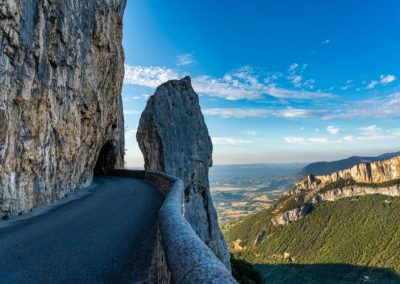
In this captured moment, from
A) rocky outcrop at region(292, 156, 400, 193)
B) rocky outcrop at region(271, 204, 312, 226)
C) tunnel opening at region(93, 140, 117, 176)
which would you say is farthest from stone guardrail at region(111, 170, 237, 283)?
rocky outcrop at region(292, 156, 400, 193)

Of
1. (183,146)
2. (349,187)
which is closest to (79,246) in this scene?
(183,146)

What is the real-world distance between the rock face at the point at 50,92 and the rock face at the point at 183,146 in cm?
1168

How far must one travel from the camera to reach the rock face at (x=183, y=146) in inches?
1427

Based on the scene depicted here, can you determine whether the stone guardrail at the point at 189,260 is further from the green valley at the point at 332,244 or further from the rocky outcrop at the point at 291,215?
the rocky outcrop at the point at 291,215

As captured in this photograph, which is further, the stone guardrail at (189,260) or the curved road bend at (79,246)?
the curved road bend at (79,246)

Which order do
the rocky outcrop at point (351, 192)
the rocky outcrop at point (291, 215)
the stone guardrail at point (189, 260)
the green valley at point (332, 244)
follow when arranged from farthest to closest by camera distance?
the rocky outcrop at point (291, 215), the rocky outcrop at point (351, 192), the green valley at point (332, 244), the stone guardrail at point (189, 260)

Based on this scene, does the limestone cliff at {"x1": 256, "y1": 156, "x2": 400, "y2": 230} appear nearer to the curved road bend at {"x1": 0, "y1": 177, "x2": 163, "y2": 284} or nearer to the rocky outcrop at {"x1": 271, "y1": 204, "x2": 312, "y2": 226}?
the rocky outcrop at {"x1": 271, "y1": 204, "x2": 312, "y2": 226}

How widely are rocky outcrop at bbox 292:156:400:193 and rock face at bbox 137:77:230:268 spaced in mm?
165861

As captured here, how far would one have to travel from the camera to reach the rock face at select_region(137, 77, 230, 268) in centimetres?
3625

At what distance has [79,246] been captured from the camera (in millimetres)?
8195

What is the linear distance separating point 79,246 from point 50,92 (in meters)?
11.1

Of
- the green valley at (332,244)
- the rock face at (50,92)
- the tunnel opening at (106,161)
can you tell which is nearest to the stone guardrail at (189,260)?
the rock face at (50,92)

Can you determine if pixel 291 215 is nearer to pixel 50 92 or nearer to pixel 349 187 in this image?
pixel 349 187

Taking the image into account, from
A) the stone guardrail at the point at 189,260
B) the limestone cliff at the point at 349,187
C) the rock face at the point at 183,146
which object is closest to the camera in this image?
the stone guardrail at the point at 189,260
